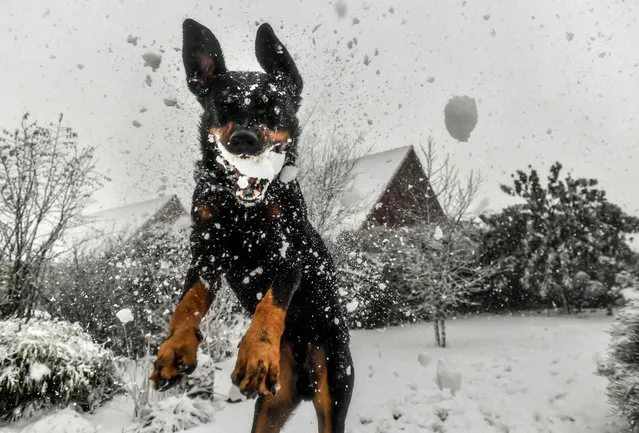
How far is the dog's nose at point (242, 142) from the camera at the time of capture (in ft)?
4.79

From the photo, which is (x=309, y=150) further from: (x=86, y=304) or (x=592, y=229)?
(x=592, y=229)

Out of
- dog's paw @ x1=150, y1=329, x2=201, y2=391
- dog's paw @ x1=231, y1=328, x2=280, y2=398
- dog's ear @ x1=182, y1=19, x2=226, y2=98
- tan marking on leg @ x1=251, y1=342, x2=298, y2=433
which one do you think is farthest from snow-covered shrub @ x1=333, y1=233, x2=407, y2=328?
dog's paw @ x1=231, y1=328, x2=280, y2=398

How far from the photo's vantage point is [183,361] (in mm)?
1248

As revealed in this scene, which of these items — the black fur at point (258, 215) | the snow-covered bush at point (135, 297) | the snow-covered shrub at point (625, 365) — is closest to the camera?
the black fur at point (258, 215)

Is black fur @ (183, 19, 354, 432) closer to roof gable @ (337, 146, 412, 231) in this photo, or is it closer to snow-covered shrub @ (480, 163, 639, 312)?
roof gable @ (337, 146, 412, 231)

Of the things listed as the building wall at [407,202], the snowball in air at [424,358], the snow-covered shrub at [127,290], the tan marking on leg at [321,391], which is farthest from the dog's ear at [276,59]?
the building wall at [407,202]

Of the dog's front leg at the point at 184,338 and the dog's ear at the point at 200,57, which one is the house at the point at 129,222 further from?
the dog's front leg at the point at 184,338

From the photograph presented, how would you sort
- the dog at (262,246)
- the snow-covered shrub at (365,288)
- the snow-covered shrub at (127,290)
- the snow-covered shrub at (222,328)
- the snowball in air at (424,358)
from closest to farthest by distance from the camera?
the dog at (262,246)
the snow-covered shrub at (222,328)
the snowball in air at (424,358)
the snow-covered shrub at (127,290)
the snow-covered shrub at (365,288)

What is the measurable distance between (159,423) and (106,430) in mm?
835

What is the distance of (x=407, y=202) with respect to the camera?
47.9 feet

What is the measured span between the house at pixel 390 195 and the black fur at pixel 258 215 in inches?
356

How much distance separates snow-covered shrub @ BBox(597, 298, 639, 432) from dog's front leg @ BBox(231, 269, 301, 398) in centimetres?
493

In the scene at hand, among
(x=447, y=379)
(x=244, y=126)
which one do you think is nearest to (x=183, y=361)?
(x=244, y=126)

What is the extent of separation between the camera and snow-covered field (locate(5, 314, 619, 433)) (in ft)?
19.2
